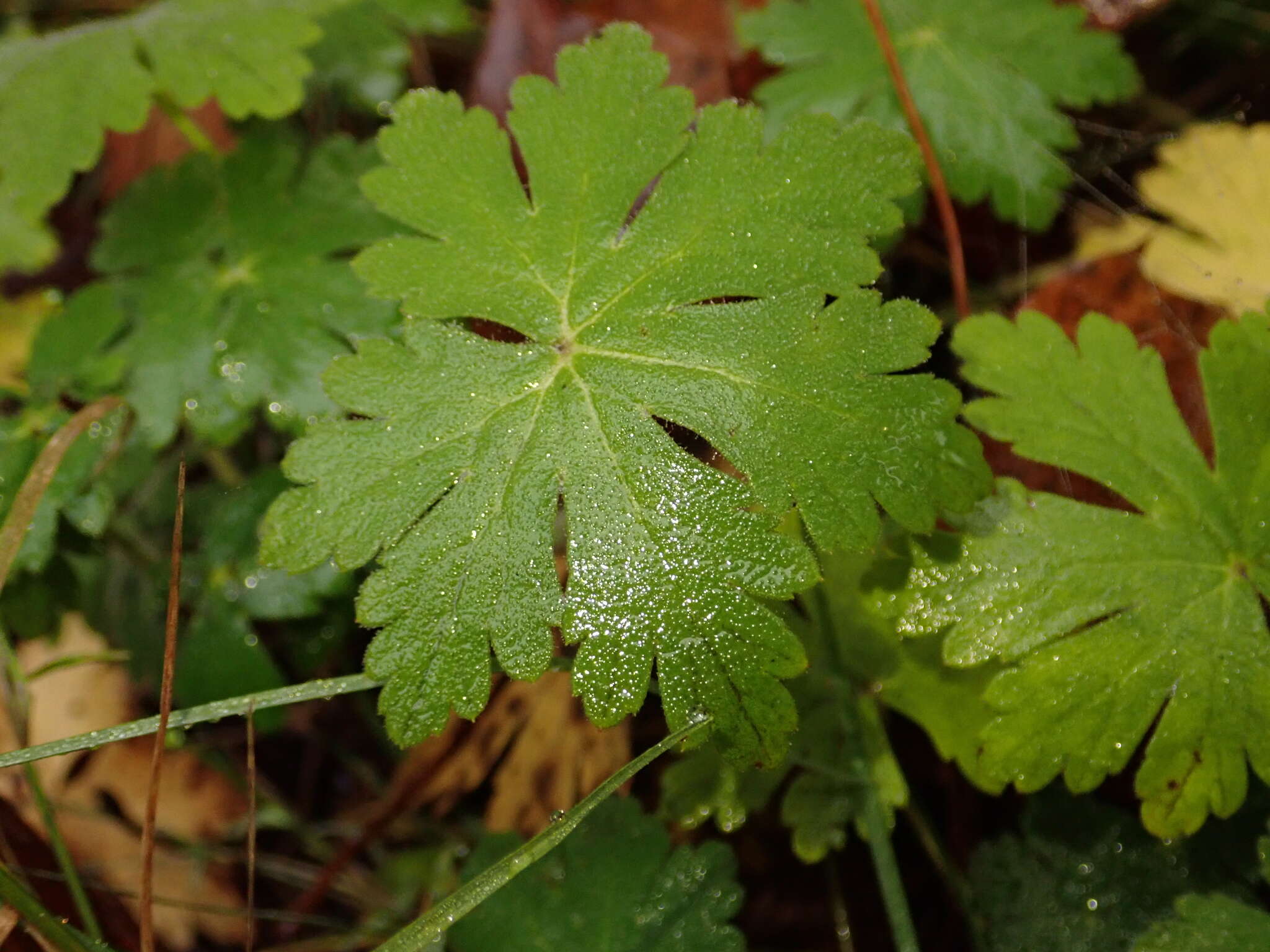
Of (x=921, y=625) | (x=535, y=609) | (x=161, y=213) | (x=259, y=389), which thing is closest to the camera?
(x=535, y=609)

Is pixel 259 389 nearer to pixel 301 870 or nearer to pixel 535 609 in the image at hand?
pixel 535 609

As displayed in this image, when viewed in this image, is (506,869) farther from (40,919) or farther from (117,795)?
(117,795)

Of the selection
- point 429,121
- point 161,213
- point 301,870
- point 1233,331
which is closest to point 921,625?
point 1233,331

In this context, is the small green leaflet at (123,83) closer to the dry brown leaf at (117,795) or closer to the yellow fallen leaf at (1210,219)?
the dry brown leaf at (117,795)

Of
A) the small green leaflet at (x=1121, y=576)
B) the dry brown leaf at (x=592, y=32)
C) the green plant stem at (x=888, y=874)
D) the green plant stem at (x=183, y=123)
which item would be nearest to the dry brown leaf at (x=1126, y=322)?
the small green leaflet at (x=1121, y=576)

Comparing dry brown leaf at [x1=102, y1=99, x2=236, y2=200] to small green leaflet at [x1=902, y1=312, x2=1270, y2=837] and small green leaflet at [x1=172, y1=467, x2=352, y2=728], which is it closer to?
small green leaflet at [x1=172, y1=467, x2=352, y2=728]

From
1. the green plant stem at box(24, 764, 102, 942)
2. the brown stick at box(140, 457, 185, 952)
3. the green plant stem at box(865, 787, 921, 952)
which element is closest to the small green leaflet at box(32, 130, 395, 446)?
the brown stick at box(140, 457, 185, 952)
